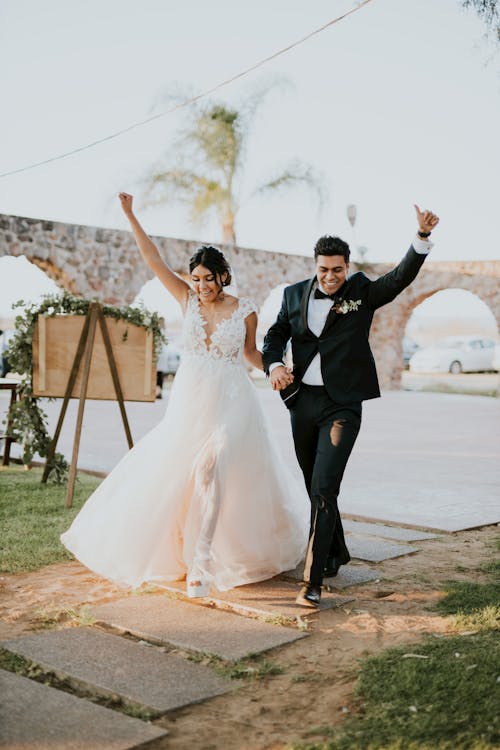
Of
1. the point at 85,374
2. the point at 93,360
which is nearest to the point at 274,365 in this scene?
the point at 85,374

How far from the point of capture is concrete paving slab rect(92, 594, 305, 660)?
11.3ft

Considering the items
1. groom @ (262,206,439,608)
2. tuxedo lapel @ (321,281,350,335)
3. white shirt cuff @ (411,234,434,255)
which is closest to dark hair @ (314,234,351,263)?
groom @ (262,206,439,608)

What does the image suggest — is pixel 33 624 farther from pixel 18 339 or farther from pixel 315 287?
pixel 18 339

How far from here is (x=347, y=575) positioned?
15.2 ft

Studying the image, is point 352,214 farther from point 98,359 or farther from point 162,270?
point 162,270

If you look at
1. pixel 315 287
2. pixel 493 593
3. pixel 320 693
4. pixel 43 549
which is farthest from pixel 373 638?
pixel 43 549

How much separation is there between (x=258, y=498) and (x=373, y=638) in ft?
3.48

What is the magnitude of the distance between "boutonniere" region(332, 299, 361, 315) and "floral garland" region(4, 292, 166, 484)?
2958mm

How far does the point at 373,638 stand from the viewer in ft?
11.9

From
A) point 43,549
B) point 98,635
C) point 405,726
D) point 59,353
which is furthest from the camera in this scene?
point 59,353

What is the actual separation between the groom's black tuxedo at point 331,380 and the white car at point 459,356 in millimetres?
25676

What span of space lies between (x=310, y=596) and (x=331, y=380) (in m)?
1.01

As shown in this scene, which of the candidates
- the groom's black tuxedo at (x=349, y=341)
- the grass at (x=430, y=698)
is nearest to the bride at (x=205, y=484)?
the groom's black tuxedo at (x=349, y=341)

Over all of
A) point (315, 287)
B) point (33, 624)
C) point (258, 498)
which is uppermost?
point (315, 287)
